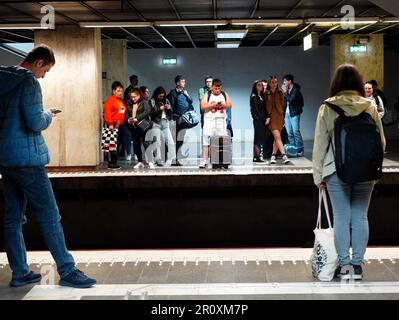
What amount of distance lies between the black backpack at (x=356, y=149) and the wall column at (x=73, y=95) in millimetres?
9555

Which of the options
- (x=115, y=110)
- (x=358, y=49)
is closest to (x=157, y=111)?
(x=115, y=110)

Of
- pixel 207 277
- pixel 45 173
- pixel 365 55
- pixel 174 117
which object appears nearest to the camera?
pixel 45 173

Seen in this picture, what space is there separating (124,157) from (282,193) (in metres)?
5.66

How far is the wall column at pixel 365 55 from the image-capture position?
18391 millimetres

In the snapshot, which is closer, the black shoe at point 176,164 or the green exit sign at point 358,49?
the black shoe at point 176,164

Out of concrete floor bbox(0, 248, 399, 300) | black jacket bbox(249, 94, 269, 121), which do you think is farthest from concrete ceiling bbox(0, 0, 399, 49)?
concrete floor bbox(0, 248, 399, 300)

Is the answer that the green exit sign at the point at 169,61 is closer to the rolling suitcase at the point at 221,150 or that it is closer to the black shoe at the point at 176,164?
the black shoe at the point at 176,164

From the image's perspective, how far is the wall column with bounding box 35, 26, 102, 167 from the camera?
45.5 ft

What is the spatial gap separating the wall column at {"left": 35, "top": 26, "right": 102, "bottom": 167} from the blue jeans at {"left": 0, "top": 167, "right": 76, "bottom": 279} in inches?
349

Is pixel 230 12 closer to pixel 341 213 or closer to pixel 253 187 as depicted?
pixel 253 187

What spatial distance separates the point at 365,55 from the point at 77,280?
15.4 metres

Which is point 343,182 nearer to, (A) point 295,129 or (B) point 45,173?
(B) point 45,173

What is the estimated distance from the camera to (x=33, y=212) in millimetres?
4980

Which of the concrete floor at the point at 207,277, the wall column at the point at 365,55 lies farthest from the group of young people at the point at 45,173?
the wall column at the point at 365,55
